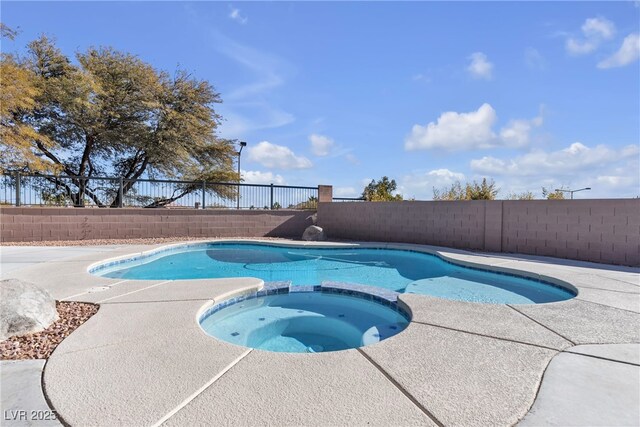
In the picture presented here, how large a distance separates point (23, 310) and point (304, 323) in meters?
2.61

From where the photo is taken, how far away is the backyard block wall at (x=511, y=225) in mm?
6098

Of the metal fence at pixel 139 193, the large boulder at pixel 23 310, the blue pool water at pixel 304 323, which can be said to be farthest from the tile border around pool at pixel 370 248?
the blue pool water at pixel 304 323

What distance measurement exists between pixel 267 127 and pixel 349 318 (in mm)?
12879

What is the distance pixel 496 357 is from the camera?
2180 mm

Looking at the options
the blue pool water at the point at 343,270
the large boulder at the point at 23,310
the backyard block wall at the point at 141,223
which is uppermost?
the backyard block wall at the point at 141,223

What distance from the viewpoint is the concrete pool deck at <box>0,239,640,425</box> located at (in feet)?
5.15

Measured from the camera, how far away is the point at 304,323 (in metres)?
3.76

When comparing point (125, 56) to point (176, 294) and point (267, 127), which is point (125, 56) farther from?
point (176, 294)

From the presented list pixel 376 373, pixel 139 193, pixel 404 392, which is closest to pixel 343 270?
pixel 376 373

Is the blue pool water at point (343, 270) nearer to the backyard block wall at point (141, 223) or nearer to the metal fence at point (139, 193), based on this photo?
the backyard block wall at point (141, 223)

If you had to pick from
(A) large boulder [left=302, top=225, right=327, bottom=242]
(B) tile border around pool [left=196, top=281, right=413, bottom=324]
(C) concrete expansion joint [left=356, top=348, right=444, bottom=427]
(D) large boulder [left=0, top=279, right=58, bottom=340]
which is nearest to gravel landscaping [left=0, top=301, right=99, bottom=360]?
(D) large boulder [left=0, top=279, right=58, bottom=340]

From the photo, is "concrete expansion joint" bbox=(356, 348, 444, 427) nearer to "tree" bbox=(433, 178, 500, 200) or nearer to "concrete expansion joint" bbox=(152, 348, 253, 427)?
"concrete expansion joint" bbox=(152, 348, 253, 427)

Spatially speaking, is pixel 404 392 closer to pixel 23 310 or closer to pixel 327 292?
pixel 327 292

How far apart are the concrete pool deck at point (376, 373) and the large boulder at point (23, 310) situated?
38 cm
